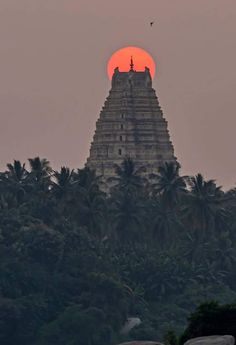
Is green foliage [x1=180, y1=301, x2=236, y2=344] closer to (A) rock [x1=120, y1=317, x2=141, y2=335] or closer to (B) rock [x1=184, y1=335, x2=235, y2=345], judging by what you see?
(B) rock [x1=184, y1=335, x2=235, y2=345]

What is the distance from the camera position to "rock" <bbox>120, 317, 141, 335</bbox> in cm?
18999

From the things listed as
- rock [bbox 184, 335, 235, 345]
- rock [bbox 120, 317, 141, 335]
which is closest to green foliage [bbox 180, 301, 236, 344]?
rock [bbox 184, 335, 235, 345]

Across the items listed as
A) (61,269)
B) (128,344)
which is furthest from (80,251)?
(128,344)

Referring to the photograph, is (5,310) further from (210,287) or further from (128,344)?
(128,344)

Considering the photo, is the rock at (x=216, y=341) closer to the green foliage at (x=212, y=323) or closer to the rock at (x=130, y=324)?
the green foliage at (x=212, y=323)

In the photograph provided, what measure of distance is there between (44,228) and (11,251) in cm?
413

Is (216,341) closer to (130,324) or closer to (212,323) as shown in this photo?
(212,323)

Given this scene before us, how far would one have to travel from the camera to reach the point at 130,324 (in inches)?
7564

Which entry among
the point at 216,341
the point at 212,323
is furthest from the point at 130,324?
the point at 216,341

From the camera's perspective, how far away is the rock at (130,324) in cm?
18999

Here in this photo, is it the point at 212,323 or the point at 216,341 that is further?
the point at 212,323

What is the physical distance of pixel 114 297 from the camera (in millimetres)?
190250

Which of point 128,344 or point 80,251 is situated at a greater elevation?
point 80,251

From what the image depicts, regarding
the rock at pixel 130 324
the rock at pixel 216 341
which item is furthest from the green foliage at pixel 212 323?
the rock at pixel 130 324
